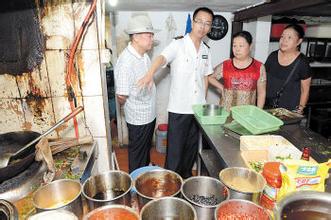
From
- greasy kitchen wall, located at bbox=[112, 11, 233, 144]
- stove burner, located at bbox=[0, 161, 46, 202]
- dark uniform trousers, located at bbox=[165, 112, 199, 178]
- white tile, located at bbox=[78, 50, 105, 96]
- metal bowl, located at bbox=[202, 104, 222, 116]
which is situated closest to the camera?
stove burner, located at bbox=[0, 161, 46, 202]

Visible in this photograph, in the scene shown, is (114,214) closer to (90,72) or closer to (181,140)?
(90,72)

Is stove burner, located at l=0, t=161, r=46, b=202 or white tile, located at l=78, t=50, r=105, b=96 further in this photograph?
white tile, located at l=78, t=50, r=105, b=96

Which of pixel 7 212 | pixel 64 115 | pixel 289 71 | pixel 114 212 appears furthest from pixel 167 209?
pixel 289 71

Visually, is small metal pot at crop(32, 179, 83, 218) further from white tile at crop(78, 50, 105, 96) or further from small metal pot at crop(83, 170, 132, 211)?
white tile at crop(78, 50, 105, 96)

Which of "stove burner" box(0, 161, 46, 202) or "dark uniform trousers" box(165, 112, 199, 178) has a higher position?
"stove burner" box(0, 161, 46, 202)

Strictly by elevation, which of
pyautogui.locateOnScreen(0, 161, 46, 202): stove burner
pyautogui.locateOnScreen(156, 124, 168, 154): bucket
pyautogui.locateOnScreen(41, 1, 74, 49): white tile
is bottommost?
pyautogui.locateOnScreen(156, 124, 168, 154): bucket

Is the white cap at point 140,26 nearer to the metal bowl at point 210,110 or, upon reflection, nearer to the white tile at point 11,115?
the metal bowl at point 210,110

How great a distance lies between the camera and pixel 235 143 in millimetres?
1880

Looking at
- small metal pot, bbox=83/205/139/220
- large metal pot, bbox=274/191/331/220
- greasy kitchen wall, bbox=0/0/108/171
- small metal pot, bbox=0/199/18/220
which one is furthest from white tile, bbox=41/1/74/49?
large metal pot, bbox=274/191/331/220

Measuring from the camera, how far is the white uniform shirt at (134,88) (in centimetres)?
251

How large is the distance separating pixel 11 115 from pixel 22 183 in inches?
31.8

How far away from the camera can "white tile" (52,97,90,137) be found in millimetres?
2020

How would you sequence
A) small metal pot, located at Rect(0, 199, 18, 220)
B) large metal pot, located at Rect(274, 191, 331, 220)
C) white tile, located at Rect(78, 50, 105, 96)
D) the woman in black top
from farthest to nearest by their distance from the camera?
the woman in black top → white tile, located at Rect(78, 50, 105, 96) → small metal pot, located at Rect(0, 199, 18, 220) → large metal pot, located at Rect(274, 191, 331, 220)

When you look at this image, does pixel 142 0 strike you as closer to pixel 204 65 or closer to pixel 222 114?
pixel 204 65
